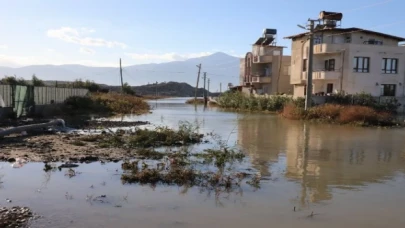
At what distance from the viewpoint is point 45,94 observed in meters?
29.4

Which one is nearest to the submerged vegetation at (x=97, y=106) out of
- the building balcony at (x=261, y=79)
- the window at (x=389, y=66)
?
the building balcony at (x=261, y=79)

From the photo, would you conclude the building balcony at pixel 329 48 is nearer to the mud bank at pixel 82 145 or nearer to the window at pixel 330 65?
the window at pixel 330 65

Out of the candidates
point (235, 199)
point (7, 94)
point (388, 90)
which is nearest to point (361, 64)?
point (388, 90)

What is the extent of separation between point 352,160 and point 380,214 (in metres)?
5.79

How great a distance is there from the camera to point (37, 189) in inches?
327

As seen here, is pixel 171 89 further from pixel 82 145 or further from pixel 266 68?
pixel 82 145

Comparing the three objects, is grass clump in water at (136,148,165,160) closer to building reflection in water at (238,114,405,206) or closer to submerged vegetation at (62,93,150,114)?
building reflection in water at (238,114,405,206)

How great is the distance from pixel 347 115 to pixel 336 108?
88.4 inches

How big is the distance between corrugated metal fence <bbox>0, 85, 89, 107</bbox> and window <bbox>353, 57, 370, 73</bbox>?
90.5ft

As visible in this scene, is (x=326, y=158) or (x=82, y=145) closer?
(x=326, y=158)

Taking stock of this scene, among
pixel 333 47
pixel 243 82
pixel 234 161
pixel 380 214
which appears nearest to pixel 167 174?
pixel 234 161

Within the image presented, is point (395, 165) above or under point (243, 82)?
under

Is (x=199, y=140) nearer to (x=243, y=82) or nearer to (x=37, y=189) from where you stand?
(x=37, y=189)

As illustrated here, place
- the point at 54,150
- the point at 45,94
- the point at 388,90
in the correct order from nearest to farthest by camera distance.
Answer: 1. the point at 54,150
2. the point at 45,94
3. the point at 388,90
